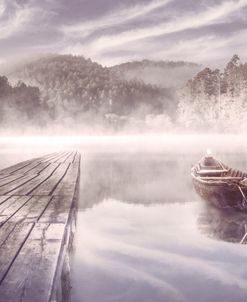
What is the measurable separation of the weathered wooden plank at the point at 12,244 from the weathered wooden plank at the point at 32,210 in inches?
17.0

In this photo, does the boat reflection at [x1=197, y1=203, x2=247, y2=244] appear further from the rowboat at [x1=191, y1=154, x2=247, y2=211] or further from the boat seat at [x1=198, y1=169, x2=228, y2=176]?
the boat seat at [x1=198, y1=169, x2=228, y2=176]

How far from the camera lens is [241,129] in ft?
248

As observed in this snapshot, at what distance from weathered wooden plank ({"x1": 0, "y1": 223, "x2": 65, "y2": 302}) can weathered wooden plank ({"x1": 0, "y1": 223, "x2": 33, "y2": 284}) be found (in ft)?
0.20

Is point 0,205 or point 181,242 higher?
point 0,205

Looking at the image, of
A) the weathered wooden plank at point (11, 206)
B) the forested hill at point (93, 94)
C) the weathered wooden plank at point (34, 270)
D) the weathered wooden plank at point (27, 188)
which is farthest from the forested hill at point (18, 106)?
the weathered wooden plank at point (34, 270)

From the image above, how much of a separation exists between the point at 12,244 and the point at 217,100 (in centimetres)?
8156

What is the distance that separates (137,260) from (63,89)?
13466 centimetres

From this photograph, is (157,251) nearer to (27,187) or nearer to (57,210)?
(57,210)

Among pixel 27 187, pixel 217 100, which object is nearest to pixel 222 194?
pixel 27 187

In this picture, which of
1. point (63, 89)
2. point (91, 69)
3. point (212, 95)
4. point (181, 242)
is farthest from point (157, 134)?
point (181, 242)

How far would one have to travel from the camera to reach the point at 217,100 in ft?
273

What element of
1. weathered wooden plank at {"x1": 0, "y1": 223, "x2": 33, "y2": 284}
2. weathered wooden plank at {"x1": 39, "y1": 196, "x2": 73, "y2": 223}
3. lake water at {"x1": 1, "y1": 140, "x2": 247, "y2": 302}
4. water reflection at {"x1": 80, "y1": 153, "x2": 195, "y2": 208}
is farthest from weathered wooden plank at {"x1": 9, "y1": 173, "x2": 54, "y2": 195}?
water reflection at {"x1": 80, "y1": 153, "x2": 195, "y2": 208}

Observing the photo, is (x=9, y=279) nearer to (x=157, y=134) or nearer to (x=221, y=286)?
(x=221, y=286)

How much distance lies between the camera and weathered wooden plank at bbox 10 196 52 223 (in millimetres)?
6594
